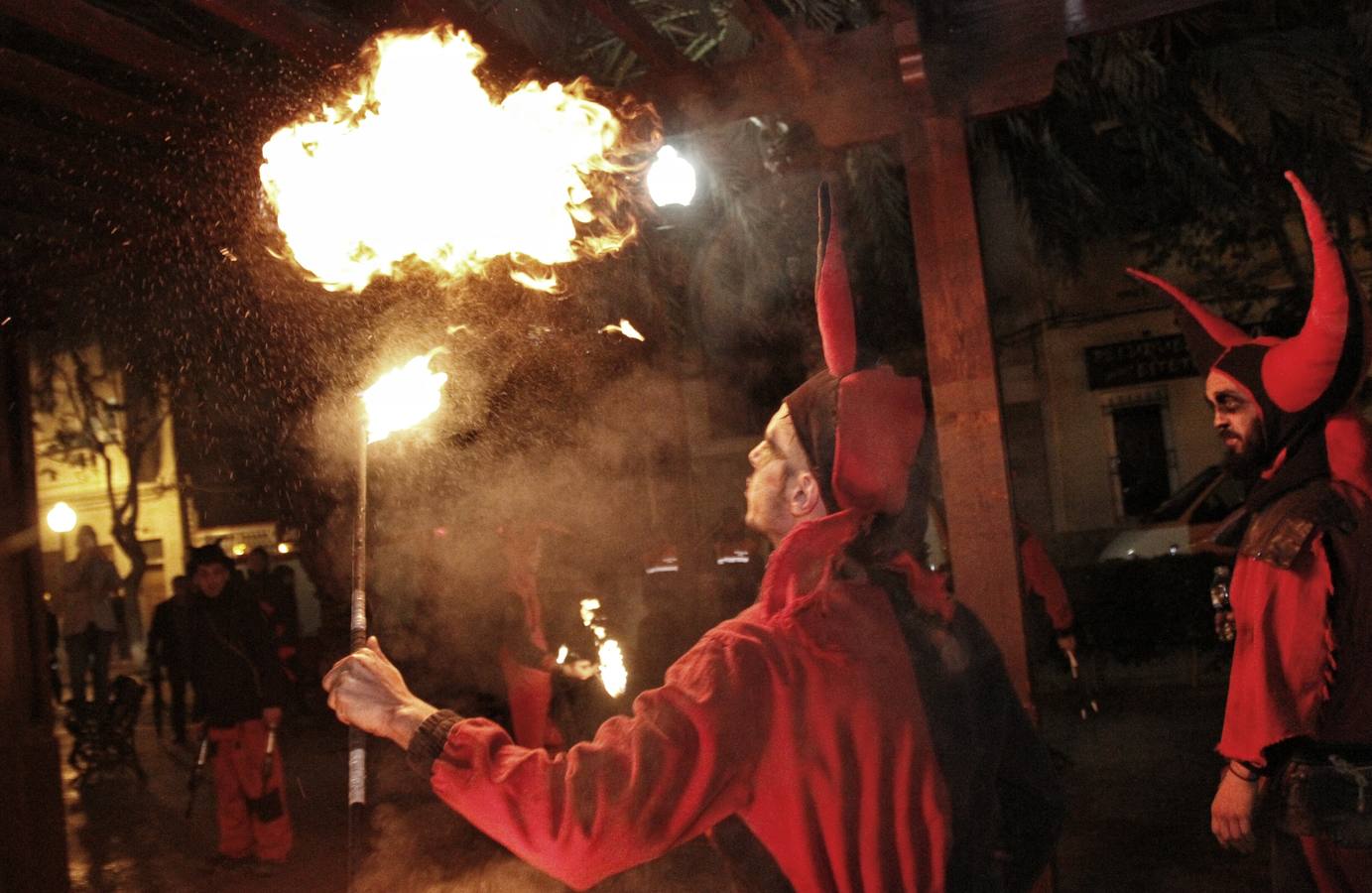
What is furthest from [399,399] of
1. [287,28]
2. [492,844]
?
[492,844]

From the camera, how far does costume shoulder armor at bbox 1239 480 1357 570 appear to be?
313 centimetres

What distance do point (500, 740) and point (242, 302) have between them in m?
7.44

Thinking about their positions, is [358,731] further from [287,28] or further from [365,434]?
[287,28]

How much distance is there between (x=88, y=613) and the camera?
13.5 m

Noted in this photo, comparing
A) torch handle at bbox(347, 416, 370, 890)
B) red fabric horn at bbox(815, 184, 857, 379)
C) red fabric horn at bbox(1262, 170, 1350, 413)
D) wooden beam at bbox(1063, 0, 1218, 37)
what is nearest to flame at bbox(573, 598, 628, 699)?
wooden beam at bbox(1063, 0, 1218, 37)

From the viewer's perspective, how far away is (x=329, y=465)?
11.2 meters

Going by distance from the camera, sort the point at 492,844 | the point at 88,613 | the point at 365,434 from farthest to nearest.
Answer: the point at 88,613 < the point at 492,844 < the point at 365,434

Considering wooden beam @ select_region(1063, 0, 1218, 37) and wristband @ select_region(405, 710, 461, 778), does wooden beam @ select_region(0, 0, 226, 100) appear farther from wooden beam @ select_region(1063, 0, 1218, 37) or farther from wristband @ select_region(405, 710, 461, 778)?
wooden beam @ select_region(1063, 0, 1218, 37)

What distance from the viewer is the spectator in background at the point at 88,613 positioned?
43.5 feet

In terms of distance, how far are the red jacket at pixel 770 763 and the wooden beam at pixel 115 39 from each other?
3074 millimetres

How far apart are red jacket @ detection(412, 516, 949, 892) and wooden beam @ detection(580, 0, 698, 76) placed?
113 inches

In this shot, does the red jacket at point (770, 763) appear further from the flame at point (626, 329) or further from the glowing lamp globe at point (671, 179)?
the glowing lamp globe at point (671, 179)

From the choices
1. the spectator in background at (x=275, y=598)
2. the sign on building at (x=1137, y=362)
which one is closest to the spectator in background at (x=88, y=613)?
the spectator in background at (x=275, y=598)

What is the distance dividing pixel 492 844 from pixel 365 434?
163 inches
